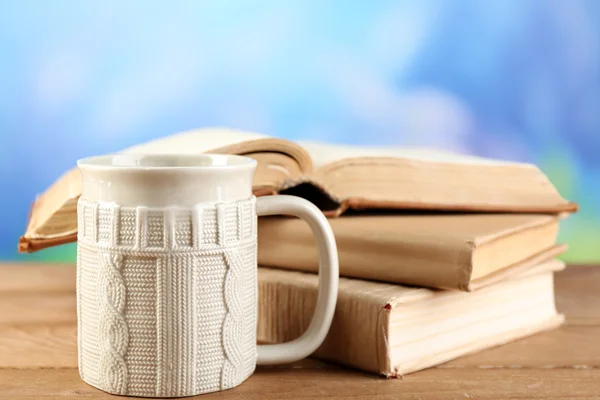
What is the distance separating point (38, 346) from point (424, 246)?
1.34ft

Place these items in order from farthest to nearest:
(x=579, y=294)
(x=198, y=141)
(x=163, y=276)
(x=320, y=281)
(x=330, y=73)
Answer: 1. (x=330, y=73)
2. (x=579, y=294)
3. (x=198, y=141)
4. (x=320, y=281)
5. (x=163, y=276)

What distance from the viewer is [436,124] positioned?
1636mm

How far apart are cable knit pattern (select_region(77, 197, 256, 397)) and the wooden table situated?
0.11 feet

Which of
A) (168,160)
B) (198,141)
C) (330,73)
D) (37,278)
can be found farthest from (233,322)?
(330,73)

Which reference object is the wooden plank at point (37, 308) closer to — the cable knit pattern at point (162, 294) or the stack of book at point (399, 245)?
the stack of book at point (399, 245)

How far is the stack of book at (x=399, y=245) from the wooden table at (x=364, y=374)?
25 mm

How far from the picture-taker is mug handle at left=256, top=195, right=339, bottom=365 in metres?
0.77

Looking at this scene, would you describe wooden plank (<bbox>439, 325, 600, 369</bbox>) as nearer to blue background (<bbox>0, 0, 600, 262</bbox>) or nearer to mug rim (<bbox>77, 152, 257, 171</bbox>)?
mug rim (<bbox>77, 152, 257, 171</bbox>)

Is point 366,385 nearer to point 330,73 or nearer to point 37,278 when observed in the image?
point 37,278

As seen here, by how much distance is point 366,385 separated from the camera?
77 centimetres

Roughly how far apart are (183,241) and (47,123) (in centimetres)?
107

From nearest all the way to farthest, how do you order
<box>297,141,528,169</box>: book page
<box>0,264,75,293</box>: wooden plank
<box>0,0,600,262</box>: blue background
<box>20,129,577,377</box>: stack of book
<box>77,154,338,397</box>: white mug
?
<box>77,154,338,397</box>: white mug → <box>20,129,577,377</box>: stack of book → <box>297,141,528,169</box>: book page → <box>0,264,75,293</box>: wooden plank → <box>0,0,600,262</box>: blue background

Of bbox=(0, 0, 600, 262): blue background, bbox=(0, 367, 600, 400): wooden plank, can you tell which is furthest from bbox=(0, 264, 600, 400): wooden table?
bbox=(0, 0, 600, 262): blue background

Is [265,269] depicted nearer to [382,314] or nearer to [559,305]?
[382,314]
